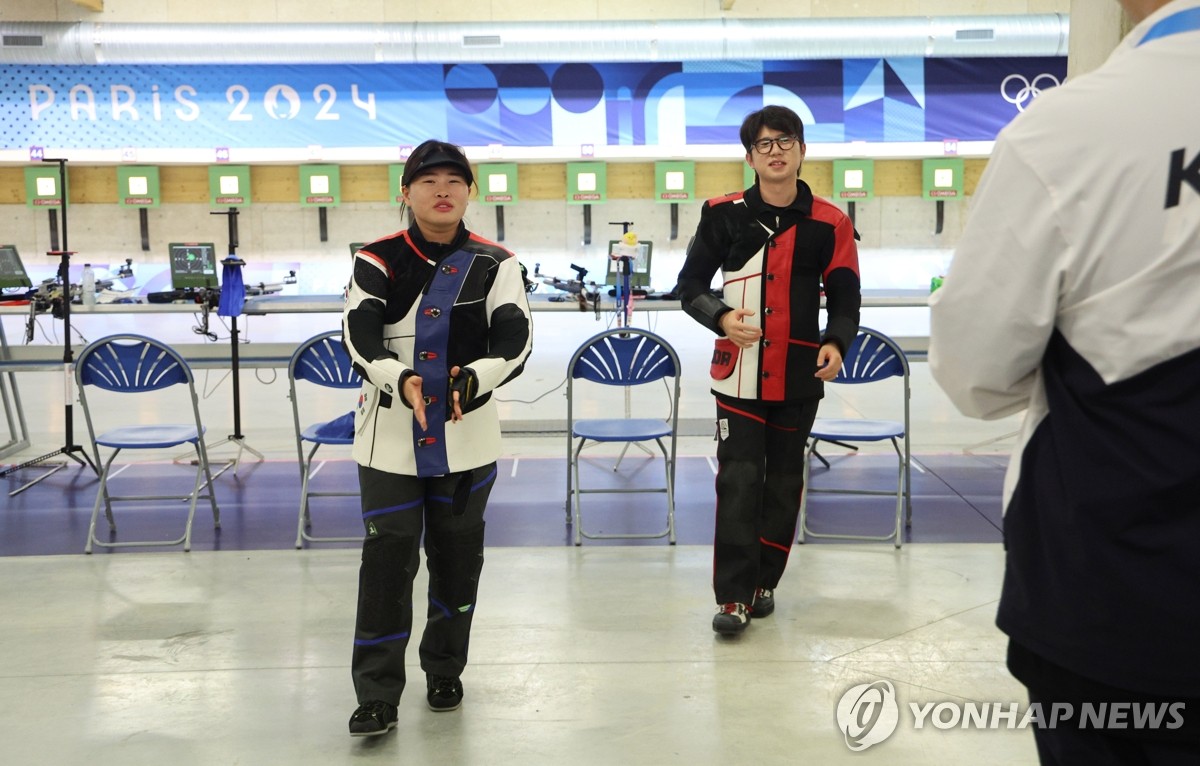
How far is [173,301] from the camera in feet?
24.3

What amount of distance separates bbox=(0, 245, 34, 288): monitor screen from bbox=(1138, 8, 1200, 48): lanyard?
7.52 m

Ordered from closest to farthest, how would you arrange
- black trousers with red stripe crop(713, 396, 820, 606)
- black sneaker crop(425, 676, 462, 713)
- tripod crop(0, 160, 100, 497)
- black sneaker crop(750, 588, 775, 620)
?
1. black sneaker crop(425, 676, 462, 713)
2. black trousers with red stripe crop(713, 396, 820, 606)
3. black sneaker crop(750, 588, 775, 620)
4. tripod crop(0, 160, 100, 497)

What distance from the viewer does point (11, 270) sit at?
7.29 m

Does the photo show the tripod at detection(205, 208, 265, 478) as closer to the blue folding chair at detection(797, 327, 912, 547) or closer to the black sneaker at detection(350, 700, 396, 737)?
the blue folding chair at detection(797, 327, 912, 547)

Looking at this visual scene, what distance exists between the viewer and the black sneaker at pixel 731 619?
10.8ft

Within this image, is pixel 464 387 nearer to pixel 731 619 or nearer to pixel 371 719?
pixel 371 719

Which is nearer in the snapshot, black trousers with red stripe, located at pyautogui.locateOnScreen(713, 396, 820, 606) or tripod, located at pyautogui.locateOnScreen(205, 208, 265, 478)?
black trousers with red stripe, located at pyautogui.locateOnScreen(713, 396, 820, 606)

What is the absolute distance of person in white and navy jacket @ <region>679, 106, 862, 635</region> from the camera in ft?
10.8

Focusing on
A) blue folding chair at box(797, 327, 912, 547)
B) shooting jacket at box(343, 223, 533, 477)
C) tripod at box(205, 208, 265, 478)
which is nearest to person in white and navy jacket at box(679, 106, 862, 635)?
shooting jacket at box(343, 223, 533, 477)

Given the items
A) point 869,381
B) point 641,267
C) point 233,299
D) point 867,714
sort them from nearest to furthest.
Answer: point 867,714 < point 869,381 < point 233,299 < point 641,267

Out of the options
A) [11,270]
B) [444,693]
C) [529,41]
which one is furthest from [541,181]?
[444,693]

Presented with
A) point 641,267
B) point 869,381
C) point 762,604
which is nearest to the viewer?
point 762,604

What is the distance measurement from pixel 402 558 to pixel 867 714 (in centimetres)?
125

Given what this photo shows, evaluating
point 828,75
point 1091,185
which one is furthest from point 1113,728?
point 828,75
